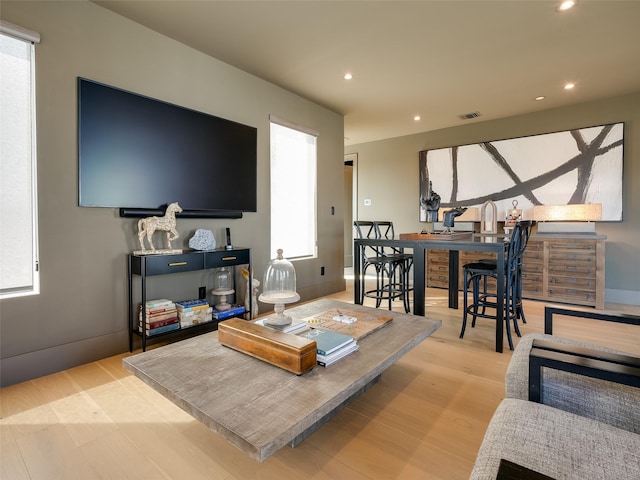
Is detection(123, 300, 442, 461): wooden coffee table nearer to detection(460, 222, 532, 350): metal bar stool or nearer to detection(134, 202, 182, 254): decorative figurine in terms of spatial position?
detection(134, 202, 182, 254): decorative figurine

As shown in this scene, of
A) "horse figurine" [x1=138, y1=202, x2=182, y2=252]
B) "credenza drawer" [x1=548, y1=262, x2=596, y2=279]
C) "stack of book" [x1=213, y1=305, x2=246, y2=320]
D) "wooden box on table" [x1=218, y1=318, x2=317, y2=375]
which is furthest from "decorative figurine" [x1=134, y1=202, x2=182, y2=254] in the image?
"credenza drawer" [x1=548, y1=262, x2=596, y2=279]

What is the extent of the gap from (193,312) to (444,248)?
7.40 ft

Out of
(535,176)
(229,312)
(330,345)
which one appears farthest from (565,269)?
(229,312)

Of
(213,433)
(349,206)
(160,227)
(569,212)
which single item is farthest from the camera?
(349,206)

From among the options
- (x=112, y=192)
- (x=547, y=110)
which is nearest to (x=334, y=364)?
(x=112, y=192)

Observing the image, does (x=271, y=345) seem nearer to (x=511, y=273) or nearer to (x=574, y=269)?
(x=511, y=273)

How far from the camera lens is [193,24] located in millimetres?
2645

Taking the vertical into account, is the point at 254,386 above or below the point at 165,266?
below

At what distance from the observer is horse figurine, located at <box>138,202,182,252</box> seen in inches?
102

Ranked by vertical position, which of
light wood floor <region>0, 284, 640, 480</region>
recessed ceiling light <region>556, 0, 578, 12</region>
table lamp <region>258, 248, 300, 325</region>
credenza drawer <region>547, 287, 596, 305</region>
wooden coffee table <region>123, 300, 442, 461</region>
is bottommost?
light wood floor <region>0, 284, 640, 480</region>

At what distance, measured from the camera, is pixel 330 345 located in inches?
59.4

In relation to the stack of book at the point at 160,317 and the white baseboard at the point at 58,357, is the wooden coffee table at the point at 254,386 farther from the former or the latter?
the white baseboard at the point at 58,357

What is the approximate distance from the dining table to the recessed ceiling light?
1.79m

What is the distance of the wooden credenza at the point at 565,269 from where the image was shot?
12.7ft
